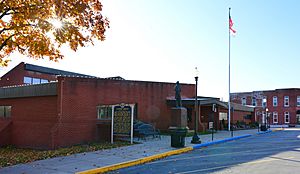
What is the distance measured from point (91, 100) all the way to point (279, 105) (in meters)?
57.8

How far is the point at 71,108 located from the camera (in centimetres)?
1983

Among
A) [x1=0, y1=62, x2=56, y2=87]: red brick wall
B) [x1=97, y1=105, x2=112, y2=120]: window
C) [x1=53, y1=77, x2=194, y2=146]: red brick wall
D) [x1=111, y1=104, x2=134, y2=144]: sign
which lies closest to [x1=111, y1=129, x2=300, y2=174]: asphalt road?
[x1=111, y1=104, x2=134, y2=144]: sign

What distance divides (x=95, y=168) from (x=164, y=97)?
17.5m

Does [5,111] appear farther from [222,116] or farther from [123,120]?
[222,116]

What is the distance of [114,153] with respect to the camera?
14.6 meters

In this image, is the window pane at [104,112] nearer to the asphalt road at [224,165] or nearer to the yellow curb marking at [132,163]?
the yellow curb marking at [132,163]

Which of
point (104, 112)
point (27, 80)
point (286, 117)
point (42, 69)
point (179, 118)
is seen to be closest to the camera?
point (179, 118)

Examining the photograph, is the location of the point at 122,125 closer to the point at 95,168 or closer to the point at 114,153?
the point at 114,153

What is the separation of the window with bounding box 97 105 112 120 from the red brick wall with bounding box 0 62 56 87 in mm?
33367

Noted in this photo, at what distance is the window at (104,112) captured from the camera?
21766 millimetres

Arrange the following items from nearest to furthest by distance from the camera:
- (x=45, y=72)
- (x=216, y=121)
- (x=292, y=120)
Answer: (x=216, y=121) → (x=45, y=72) → (x=292, y=120)

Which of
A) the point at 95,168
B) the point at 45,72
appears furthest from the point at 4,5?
the point at 45,72

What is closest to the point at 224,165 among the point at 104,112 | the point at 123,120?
the point at 123,120

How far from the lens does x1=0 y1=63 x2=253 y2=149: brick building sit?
1959cm
